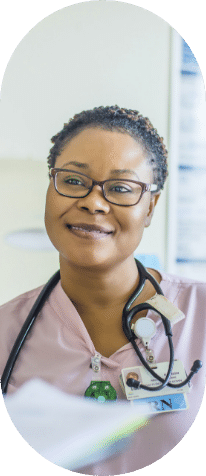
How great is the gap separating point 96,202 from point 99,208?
1 centimetres

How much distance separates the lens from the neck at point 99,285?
897mm

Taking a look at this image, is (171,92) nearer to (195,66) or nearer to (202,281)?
(195,66)

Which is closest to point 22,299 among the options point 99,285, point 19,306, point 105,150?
point 19,306

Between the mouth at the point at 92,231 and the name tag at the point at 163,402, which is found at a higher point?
the mouth at the point at 92,231

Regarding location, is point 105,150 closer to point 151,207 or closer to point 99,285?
point 151,207

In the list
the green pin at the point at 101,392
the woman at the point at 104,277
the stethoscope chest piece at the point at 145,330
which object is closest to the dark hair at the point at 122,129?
the woman at the point at 104,277

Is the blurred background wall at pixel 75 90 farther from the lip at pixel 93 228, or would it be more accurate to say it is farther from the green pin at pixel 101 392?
the green pin at pixel 101 392

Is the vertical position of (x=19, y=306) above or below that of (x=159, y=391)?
above

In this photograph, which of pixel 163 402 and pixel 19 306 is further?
pixel 19 306

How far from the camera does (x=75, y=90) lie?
0.91 metres

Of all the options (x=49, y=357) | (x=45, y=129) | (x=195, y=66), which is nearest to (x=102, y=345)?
(x=49, y=357)

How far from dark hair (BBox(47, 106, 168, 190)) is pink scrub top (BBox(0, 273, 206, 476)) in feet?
0.95

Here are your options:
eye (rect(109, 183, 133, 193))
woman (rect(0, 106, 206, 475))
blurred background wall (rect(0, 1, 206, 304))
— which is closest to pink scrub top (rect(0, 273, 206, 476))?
woman (rect(0, 106, 206, 475))

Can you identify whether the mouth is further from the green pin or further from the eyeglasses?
the green pin
